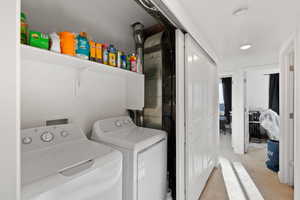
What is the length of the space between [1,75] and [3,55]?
0.17 feet

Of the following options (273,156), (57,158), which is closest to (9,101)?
(57,158)

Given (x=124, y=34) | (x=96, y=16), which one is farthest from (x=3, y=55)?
(x=124, y=34)

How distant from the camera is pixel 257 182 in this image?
2242mm

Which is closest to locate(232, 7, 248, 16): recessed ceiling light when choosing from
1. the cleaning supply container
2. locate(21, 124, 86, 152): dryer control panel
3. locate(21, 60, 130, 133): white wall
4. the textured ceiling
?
the textured ceiling

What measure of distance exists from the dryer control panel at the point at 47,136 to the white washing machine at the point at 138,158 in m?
0.20

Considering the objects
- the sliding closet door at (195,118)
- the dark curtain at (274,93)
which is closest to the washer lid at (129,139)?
the sliding closet door at (195,118)

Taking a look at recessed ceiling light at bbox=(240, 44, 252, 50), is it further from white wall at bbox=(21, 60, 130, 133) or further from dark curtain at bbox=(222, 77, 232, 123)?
dark curtain at bbox=(222, 77, 232, 123)

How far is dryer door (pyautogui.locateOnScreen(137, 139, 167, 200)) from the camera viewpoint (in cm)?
117

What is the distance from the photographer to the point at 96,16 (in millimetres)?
1571

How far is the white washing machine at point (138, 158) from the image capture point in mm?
1104

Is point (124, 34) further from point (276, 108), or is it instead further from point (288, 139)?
point (276, 108)

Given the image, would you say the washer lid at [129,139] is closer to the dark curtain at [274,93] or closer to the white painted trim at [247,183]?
the white painted trim at [247,183]

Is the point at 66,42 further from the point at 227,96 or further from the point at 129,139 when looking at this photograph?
the point at 227,96

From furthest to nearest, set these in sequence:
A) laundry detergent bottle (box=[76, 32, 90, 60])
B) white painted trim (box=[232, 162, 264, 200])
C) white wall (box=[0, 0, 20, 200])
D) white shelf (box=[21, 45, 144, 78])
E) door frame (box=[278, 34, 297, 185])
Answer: door frame (box=[278, 34, 297, 185]) → white painted trim (box=[232, 162, 264, 200]) → laundry detergent bottle (box=[76, 32, 90, 60]) → white shelf (box=[21, 45, 144, 78]) → white wall (box=[0, 0, 20, 200])
